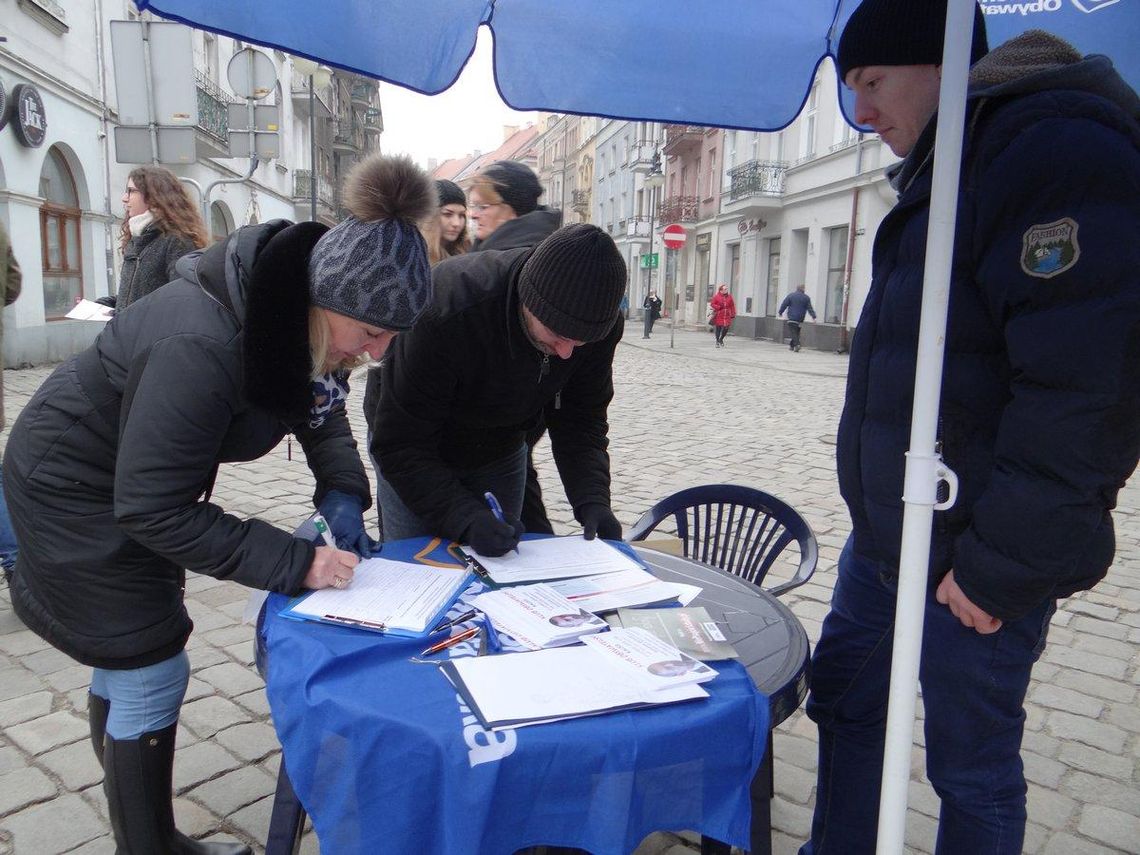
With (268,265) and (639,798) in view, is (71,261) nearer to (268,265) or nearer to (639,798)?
(268,265)

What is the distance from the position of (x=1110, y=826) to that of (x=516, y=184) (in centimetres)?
293

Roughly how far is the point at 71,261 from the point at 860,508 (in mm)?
13699

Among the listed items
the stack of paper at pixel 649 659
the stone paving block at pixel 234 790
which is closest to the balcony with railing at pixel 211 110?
the stone paving block at pixel 234 790

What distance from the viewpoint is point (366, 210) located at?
1.71 metres

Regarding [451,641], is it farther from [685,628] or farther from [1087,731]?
[1087,731]

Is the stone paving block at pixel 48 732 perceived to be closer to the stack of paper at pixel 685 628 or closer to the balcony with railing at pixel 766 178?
the stack of paper at pixel 685 628

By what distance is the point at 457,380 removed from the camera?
2336mm

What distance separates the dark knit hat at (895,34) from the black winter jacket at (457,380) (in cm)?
82

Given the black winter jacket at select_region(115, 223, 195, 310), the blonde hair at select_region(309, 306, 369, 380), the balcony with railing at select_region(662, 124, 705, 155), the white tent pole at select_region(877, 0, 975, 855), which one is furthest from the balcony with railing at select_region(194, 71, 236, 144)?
the balcony with railing at select_region(662, 124, 705, 155)

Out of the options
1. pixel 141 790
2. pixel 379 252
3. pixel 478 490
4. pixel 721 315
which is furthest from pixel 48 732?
pixel 721 315

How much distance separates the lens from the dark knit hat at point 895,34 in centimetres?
169

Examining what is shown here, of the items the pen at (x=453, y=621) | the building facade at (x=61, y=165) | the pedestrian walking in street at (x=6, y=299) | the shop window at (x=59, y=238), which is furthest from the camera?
the shop window at (x=59, y=238)

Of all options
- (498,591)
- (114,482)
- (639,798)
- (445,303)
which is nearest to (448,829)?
(639,798)

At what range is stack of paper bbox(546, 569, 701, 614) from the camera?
187 centimetres
